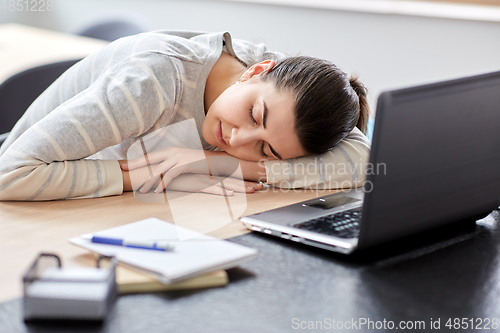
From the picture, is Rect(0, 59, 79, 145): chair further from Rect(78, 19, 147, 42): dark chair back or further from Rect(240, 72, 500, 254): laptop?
Rect(78, 19, 147, 42): dark chair back

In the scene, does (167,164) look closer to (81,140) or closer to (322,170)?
(81,140)

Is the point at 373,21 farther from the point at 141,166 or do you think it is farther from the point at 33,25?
the point at 33,25

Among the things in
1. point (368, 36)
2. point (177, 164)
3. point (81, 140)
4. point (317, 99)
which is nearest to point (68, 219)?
point (81, 140)

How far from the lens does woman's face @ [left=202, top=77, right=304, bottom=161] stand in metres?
0.93

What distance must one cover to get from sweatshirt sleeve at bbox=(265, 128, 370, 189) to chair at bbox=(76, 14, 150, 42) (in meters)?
1.71

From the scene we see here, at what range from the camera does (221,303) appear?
1.71 ft

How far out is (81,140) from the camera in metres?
0.87

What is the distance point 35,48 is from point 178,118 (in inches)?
68.5

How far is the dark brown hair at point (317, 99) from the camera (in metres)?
0.92

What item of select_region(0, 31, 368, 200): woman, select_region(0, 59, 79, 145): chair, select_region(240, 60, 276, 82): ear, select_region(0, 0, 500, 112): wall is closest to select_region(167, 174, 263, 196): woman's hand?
select_region(0, 31, 368, 200): woman

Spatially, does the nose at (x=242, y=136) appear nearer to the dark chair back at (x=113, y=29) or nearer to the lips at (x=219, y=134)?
the lips at (x=219, y=134)

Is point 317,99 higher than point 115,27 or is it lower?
higher

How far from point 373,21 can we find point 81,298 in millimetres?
2363

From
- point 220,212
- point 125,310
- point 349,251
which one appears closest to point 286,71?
point 220,212
